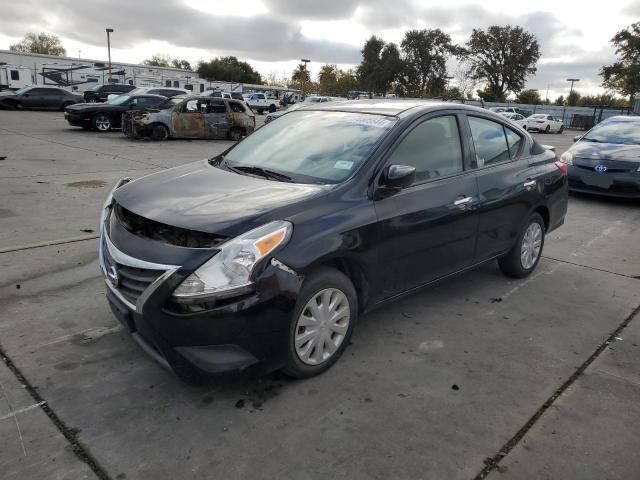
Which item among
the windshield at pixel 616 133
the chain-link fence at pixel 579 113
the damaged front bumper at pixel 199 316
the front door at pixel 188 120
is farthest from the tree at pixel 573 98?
the damaged front bumper at pixel 199 316

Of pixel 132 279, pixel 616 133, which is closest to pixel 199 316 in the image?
pixel 132 279

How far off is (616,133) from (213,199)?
941 cm

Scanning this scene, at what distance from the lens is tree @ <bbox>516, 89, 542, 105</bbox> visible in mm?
72956

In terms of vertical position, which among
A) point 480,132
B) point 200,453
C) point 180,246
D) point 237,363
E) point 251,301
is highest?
point 480,132

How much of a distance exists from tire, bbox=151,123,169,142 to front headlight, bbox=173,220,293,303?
14.9 meters

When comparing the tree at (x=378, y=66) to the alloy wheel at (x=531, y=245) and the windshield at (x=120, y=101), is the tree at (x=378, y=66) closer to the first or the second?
the windshield at (x=120, y=101)

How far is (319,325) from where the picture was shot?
3.01m

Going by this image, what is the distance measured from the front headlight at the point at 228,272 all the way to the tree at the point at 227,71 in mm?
78259

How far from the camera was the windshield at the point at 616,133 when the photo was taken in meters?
9.40

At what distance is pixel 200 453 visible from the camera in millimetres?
2445

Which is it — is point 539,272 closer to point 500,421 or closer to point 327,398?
point 500,421

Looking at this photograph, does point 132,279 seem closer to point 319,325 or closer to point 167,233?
point 167,233

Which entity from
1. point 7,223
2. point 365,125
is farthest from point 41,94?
point 365,125

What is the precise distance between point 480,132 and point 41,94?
92.7 feet
